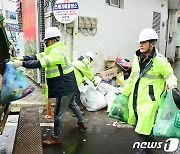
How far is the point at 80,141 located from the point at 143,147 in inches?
43.5

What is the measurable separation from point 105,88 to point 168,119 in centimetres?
341

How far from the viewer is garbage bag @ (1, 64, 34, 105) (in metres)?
2.59

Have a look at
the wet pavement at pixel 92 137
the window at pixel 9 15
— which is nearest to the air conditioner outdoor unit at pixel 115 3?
the wet pavement at pixel 92 137

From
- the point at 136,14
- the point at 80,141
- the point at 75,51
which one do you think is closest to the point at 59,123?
the point at 80,141

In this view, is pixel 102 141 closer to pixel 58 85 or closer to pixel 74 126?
pixel 74 126

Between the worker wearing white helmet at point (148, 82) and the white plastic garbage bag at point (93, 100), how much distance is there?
260 cm

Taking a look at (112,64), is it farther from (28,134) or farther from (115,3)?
(28,134)

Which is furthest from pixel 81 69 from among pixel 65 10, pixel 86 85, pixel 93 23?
pixel 93 23

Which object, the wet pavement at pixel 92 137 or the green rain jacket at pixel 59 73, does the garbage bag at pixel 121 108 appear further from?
the green rain jacket at pixel 59 73

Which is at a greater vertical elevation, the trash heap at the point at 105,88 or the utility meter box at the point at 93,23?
the utility meter box at the point at 93,23

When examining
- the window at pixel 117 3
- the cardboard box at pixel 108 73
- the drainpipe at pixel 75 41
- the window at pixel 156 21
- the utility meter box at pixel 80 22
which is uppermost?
the window at pixel 117 3

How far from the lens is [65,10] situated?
18.9ft

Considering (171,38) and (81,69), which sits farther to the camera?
(171,38)

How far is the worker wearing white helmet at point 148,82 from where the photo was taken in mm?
3053
